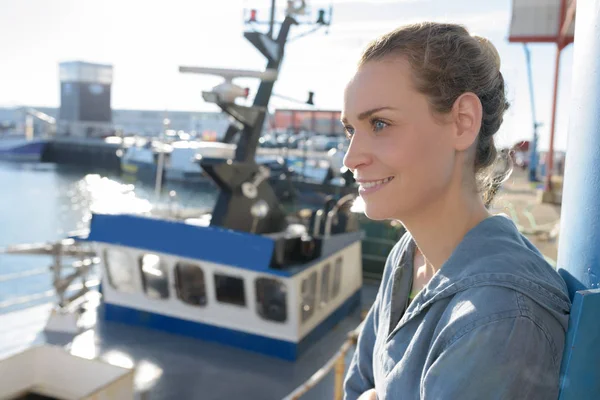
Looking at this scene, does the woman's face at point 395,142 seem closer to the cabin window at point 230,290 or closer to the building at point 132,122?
the cabin window at point 230,290

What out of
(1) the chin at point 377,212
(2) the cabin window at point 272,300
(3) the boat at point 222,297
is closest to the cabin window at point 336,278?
(3) the boat at point 222,297

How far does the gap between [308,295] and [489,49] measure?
6494 millimetres

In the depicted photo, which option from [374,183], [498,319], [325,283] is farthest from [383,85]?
[325,283]

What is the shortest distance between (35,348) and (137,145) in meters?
65.3

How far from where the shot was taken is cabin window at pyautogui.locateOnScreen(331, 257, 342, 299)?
878 centimetres

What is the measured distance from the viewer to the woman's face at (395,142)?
4.82ft

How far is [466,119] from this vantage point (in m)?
1.50

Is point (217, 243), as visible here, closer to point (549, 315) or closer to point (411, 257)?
point (411, 257)

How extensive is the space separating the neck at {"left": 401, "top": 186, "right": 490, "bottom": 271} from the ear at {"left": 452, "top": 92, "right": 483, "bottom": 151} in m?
0.16

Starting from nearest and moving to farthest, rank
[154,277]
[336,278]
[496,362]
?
1. [496,362]
2. [154,277]
3. [336,278]

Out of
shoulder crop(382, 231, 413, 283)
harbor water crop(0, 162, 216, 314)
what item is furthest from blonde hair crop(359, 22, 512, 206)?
harbor water crop(0, 162, 216, 314)

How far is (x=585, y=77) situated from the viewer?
4.74ft

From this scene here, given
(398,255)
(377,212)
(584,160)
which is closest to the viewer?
(584,160)

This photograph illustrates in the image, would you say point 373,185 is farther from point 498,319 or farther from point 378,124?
point 498,319
